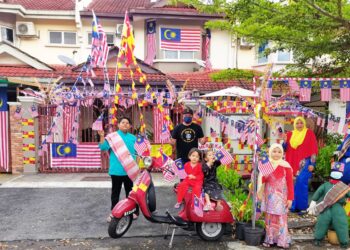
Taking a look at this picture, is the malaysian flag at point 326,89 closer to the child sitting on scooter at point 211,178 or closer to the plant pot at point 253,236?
the child sitting on scooter at point 211,178

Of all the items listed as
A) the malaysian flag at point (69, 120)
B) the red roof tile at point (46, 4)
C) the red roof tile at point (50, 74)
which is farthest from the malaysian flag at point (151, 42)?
the malaysian flag at point (69, 120)

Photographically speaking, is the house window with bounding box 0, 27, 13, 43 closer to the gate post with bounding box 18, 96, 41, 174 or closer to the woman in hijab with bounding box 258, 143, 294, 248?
the gate post with bounding box 18, 96, 41, 174

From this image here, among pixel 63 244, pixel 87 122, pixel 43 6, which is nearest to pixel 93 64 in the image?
pixel 87 122

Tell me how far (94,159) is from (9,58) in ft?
20.5

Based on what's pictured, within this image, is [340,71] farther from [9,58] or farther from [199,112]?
[9,58]

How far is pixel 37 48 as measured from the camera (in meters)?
14.4

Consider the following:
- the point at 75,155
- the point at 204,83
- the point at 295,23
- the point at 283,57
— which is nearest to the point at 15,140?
the point at 75,155

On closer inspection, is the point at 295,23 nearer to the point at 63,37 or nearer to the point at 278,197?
the point at 278,197

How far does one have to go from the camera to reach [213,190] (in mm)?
4594

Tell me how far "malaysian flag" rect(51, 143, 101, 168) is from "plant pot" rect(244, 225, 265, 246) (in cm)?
582

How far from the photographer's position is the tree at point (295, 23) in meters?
5.84

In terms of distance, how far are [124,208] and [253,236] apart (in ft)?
6.35

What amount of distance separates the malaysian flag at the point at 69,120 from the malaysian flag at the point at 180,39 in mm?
6302

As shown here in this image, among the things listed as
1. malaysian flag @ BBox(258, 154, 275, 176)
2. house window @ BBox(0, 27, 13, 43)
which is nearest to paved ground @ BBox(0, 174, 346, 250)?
malaysian flag @ BBox(258, 154, 275, 176)
